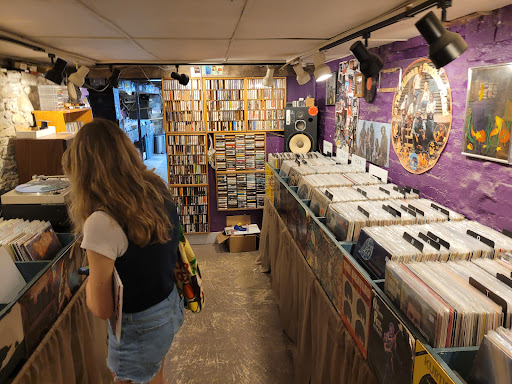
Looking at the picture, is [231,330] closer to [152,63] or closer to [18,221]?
[18,221]

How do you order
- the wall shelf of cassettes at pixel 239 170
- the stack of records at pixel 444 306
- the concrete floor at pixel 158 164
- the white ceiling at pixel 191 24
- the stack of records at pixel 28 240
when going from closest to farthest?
1. the stack of records at pixel 444 306
2. the white ceiling at pixel 191 24
3. the stack of records at pixel 28 240
4. the wall shelf of cassettes at pixel 239 170
5. the concrete floor at pixel 158 164

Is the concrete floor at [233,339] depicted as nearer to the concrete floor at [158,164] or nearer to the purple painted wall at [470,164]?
the purple painted wall at [470,164]

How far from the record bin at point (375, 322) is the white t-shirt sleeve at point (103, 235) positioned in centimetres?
109

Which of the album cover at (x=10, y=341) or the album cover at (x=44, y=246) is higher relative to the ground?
the album cover at (x=44, y=246)

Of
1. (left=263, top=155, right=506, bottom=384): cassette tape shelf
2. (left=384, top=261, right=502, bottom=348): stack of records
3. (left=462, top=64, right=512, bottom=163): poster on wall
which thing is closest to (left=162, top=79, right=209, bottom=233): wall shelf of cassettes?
(left=263, top=155, right=506, bottom=384): cassette tape shelf

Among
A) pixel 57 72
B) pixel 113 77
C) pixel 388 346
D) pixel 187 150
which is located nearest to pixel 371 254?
pixel 388 346

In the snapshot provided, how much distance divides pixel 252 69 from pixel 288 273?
132 inches

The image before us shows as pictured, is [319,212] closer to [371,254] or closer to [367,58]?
[371,254]

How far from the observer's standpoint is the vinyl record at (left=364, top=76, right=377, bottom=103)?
3287mm

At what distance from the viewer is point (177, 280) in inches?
76.3

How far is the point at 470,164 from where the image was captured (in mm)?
2135

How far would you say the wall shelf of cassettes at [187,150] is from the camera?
530 centimetres

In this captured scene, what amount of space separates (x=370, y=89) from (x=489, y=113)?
5.00ft

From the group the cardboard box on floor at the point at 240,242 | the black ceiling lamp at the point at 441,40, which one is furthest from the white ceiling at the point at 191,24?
the cardboard box on floor at the point at 240,242
